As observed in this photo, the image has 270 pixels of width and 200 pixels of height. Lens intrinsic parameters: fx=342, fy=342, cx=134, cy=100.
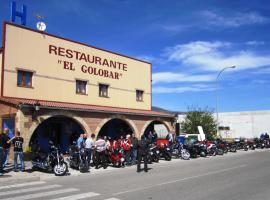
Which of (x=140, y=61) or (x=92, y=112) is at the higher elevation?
(x=140, y=61)

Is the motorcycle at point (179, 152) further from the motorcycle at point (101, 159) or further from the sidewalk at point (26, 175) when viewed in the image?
the sidewalk at point (26, 175)

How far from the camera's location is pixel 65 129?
25344mm

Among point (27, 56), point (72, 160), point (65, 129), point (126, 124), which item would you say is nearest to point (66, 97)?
point (65, 129)

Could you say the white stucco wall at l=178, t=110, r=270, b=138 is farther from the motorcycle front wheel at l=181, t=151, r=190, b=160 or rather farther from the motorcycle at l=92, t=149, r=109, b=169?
the motorcycle at l=92, t=149, r=109, b=169

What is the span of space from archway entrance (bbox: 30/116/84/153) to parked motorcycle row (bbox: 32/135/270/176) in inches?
213

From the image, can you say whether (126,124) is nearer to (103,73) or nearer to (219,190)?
(103,73)

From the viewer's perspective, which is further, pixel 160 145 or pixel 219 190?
pixel 160 145


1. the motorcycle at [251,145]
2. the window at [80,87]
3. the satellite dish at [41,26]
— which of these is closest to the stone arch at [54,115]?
the window at [80,87]

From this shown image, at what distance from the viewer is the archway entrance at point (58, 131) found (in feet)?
77.8

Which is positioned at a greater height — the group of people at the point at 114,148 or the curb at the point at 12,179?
the group of people at the point at 114,148

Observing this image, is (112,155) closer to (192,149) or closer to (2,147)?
(2,147)

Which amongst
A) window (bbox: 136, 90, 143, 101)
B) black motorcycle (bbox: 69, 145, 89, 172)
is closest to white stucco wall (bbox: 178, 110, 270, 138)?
window (bbox: 136, 90, 143, 101)

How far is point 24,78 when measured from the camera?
23125 millimetres

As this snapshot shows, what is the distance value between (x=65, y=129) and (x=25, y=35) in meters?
7.26
